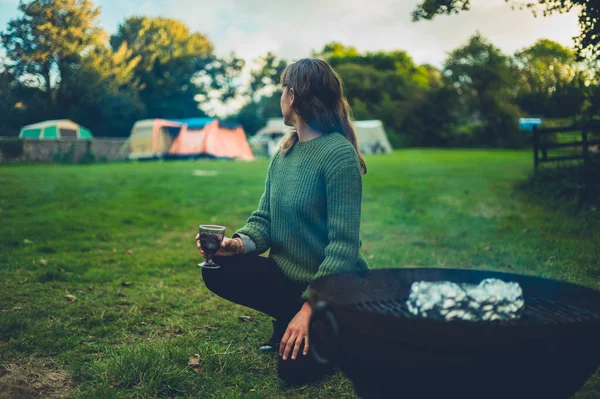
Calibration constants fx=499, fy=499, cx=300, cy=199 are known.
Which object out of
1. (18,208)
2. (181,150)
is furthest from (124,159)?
(18,208)

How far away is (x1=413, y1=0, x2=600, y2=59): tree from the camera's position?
11.3 feet

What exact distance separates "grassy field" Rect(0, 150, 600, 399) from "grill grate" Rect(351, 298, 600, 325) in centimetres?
66

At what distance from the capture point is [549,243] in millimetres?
5262

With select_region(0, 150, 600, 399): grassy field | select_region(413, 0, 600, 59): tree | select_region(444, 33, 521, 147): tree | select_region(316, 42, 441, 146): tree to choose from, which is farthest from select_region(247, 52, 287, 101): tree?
select_region(413, 0, 600, 59): tree

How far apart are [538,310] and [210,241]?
1.45m

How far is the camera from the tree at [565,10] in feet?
11.3

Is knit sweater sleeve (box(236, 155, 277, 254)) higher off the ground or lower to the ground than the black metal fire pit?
higher

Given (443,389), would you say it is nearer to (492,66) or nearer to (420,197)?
(420,197)

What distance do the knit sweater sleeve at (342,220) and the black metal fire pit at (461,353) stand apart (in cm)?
32

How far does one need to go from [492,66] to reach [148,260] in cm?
4146

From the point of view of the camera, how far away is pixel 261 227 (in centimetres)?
275

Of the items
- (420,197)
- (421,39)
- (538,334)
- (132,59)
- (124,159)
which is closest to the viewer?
(538,334)

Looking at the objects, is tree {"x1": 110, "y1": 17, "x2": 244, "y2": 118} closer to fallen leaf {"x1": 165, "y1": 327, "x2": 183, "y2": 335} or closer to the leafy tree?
the leafy tree

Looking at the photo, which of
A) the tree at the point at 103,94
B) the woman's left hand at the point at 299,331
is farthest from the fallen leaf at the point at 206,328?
the tree at the point at 103,94
